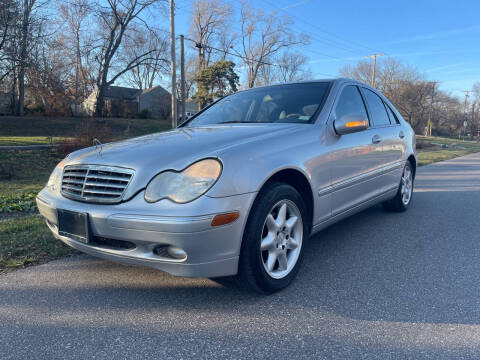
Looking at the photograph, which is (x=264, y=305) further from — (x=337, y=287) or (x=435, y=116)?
(x=435, y=116)

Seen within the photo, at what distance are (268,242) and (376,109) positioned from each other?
2.62 meters

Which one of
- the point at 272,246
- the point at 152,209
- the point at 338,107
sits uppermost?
the point at 338,107

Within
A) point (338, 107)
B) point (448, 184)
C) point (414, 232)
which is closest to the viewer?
point (338, 107)

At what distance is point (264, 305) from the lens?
8.16 feet

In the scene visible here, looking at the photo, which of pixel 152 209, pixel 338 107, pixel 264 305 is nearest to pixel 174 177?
pixel 152 209

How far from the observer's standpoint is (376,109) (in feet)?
14.3

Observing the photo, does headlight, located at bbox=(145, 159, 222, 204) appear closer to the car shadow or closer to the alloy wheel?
the alloy wheel

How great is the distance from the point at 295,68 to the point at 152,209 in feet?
176

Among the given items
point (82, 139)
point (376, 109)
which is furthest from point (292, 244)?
point (82, 139)

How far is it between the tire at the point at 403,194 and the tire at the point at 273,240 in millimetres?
2518

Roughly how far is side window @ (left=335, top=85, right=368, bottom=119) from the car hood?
709mm

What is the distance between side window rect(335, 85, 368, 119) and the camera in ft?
11.7

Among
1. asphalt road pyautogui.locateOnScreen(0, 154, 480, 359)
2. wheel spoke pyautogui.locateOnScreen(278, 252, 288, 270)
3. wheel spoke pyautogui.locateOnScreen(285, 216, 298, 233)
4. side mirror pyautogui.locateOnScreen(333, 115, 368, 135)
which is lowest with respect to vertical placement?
asphalt road pyautogui.locateOnScreen(0, 154, 480, 359)

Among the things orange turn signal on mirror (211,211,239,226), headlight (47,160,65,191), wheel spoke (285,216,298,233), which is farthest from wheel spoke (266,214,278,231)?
headlight (47,160,65,191)
